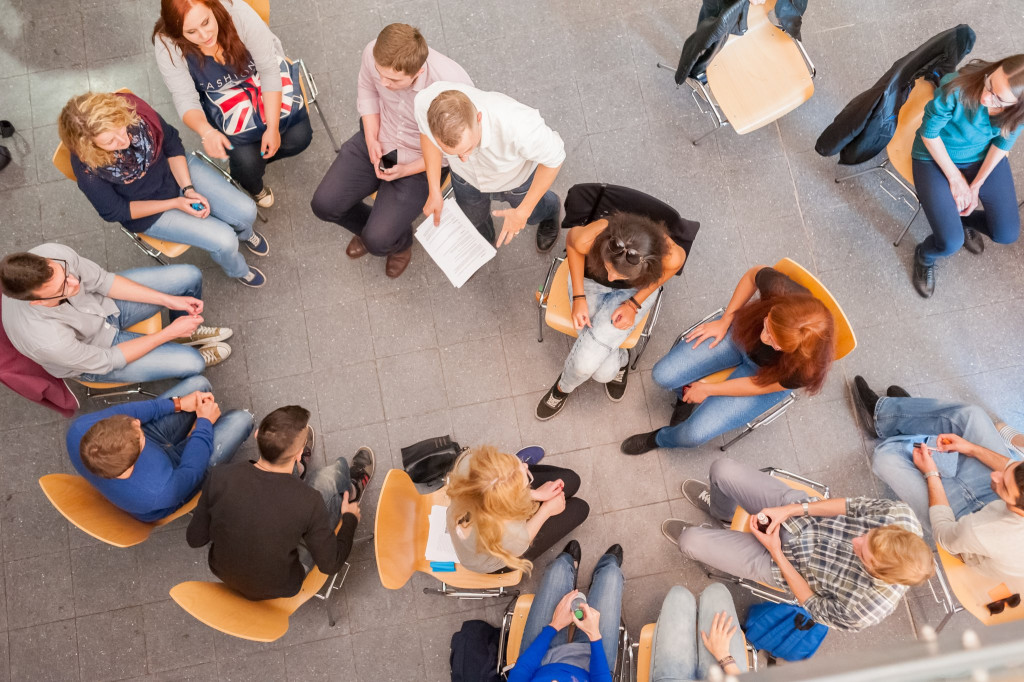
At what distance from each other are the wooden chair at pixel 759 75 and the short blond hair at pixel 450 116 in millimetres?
Result: 1533

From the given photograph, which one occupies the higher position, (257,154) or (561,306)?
(257,154)

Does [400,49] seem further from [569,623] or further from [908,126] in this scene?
[908,126]

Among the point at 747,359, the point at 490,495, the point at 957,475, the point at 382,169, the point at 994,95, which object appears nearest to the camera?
the point at 490,495

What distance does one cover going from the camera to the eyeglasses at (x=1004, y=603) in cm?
253

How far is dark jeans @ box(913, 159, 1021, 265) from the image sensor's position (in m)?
3.14

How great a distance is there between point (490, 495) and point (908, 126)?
2836 mm

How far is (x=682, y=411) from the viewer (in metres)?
3.26

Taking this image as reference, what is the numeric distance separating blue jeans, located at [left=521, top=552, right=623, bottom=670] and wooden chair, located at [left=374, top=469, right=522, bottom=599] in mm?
148

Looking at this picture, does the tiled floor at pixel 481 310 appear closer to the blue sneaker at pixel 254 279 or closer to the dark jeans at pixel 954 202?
the blue sneaker at pixel 254 279

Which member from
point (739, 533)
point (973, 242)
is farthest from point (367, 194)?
point (973, 242)

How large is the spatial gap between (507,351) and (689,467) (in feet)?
3.69

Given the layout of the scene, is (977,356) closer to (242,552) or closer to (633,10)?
(633,10)

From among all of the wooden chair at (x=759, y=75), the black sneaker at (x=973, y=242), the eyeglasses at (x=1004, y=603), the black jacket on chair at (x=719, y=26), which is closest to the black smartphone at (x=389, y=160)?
the black jacket on chair at (x=719, y=26)

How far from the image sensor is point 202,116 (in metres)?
3.10
